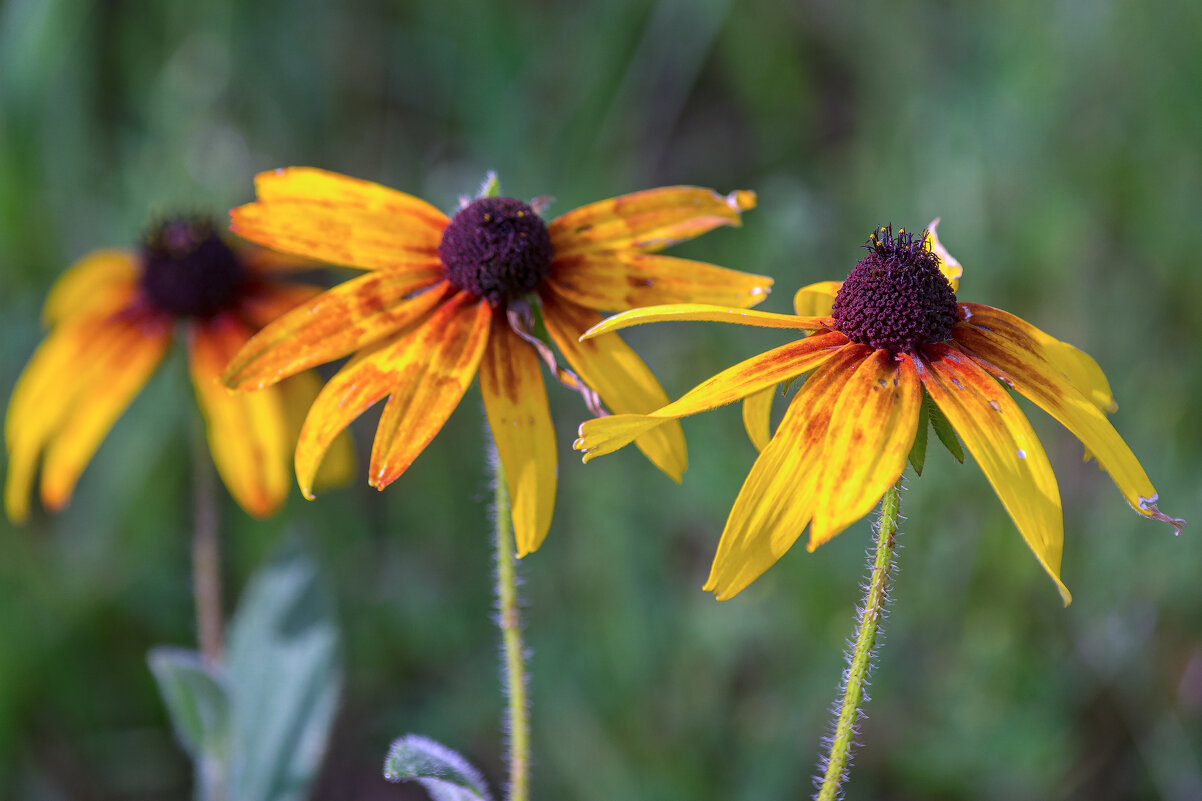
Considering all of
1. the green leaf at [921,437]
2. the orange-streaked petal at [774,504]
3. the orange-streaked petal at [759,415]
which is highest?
the orange-streaked petal at [759,415]

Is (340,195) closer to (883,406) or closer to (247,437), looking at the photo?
(247,437)

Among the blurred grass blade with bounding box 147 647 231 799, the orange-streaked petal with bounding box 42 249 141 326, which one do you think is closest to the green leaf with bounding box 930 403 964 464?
the blurred grass blade with bounding box 147 647 231 799

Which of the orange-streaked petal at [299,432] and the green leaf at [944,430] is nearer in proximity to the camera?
the green leaf at [944,430]

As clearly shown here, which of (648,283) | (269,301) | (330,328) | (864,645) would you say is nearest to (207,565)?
(269,301)

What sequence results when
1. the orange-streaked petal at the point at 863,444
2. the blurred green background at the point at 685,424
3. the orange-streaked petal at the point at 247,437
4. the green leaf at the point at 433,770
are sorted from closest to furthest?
the orange-streaked petal at the point at 863,444, the green leaf at the point at 433,770, the orange-streaked petal at the point at 247,437, the blurred green background at the point at 685,424

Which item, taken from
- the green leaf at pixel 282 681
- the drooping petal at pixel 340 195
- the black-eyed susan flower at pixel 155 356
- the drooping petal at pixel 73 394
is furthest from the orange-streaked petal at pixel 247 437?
the drooping petal at pixel 340 195

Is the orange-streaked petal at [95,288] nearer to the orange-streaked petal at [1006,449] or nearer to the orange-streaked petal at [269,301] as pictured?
the orange-streaked petal at [269,301]

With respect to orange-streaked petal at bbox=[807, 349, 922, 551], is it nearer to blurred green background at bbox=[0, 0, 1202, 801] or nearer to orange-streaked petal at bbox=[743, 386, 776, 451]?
orange-streaked petal at bbox=[743, 386, 776, 451]
